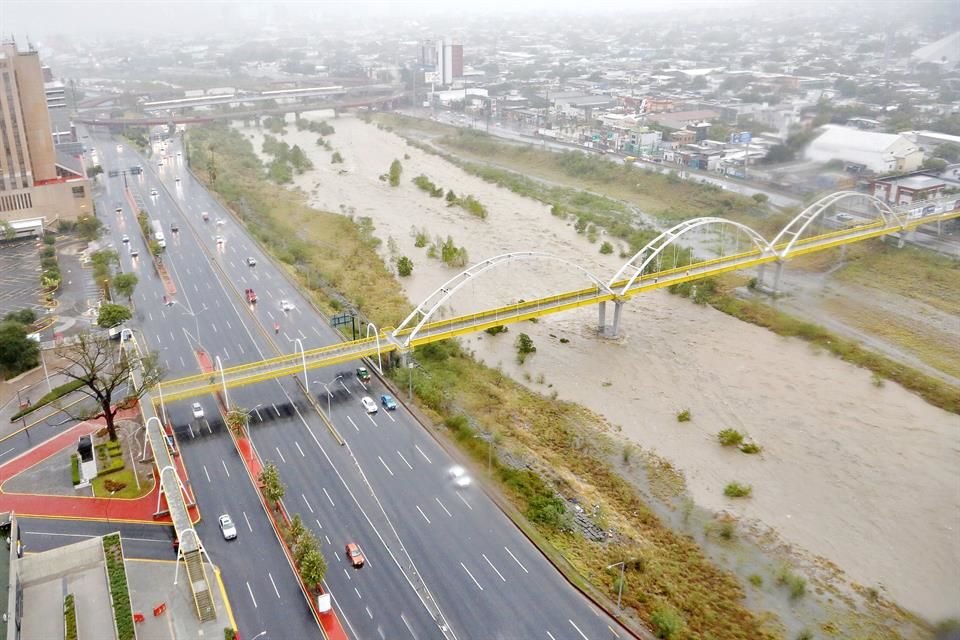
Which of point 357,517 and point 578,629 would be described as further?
point 357,517

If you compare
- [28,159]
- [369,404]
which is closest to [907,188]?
[369,404]

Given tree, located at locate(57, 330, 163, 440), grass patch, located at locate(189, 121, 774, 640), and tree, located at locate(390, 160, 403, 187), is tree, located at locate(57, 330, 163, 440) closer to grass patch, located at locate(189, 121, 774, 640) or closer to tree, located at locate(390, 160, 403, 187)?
grass patch, located at locate(189, 121, 774, 640)

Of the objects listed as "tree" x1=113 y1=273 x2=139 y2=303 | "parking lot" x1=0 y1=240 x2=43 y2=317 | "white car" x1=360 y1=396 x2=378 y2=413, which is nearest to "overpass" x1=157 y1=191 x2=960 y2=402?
"white car" x1=360 y1=396 x2=378 y2=413

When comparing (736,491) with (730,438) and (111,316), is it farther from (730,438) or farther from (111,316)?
(111,316)

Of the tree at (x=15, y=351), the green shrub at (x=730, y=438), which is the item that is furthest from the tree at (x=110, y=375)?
the green shrub at (x=730, y=438)

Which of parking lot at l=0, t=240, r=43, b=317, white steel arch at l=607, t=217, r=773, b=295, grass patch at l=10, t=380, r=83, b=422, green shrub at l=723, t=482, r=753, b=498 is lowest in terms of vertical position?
green shrub at l=723, t=482, r=753, b=498

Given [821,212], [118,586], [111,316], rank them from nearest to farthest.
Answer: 1. [118,586]
2. [111,316]
3. [821,212]

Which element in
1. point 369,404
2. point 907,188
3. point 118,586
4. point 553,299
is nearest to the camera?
point 118,586
